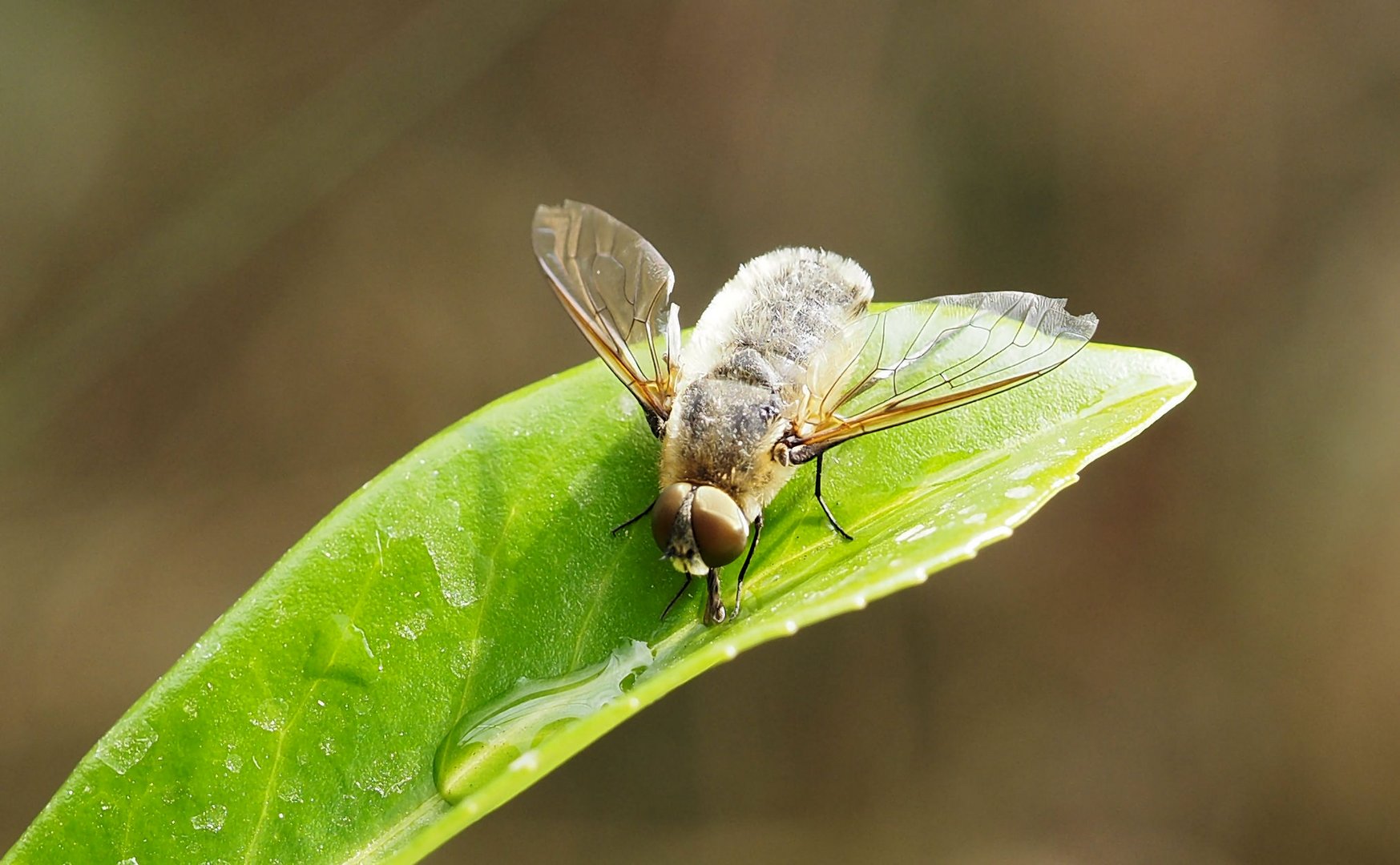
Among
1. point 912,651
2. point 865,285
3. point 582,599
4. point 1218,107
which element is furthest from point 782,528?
point 1218,107

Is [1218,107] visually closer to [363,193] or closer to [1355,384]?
[1355,384]

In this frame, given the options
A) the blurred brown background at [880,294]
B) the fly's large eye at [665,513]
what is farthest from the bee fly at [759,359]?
the blurred brown background at [880,294]

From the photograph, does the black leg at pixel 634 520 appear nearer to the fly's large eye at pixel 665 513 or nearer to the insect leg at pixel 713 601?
the fly's large eye at pixel 665 513

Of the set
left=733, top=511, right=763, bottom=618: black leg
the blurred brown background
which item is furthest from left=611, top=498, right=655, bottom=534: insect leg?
the blurred brown background

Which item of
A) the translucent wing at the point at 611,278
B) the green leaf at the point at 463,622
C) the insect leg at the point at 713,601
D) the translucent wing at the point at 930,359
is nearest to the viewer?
the green leaf at the point at 463,622

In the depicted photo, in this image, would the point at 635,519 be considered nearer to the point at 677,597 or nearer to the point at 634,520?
the point at 634,520

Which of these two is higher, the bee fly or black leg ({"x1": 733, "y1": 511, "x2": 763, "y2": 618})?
the bee fly

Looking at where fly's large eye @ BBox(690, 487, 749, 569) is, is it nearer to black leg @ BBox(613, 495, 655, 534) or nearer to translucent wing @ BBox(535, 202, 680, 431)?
black leg @ BBox(613, 495, 655, 534)
